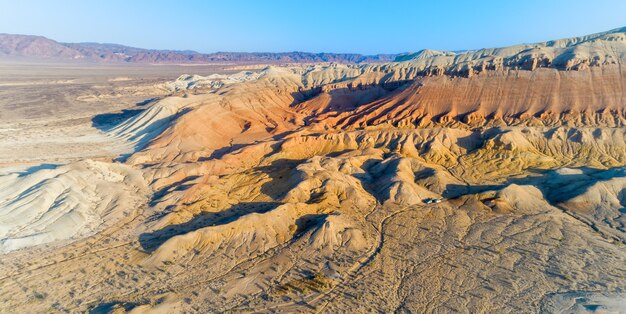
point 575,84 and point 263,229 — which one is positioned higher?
point 575,84

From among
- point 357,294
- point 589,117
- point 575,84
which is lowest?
point 357,294

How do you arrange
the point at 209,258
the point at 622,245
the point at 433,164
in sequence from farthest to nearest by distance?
the point at 433,164
the point at 622,245
the point at 209,258

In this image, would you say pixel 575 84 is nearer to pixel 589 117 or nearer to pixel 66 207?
pixel 589 117

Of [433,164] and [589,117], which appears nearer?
[433,164]

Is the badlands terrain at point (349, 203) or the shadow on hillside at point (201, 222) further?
the shadow on hillside at point (201, 222)

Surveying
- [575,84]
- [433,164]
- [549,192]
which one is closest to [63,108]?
[433,164]

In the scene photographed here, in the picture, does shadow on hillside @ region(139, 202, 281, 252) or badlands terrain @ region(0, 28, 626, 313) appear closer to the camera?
badlands terrain @ region(0, 28, 626, 313)

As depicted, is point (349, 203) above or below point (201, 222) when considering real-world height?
above

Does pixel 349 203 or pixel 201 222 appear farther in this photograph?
pixel 349 203
